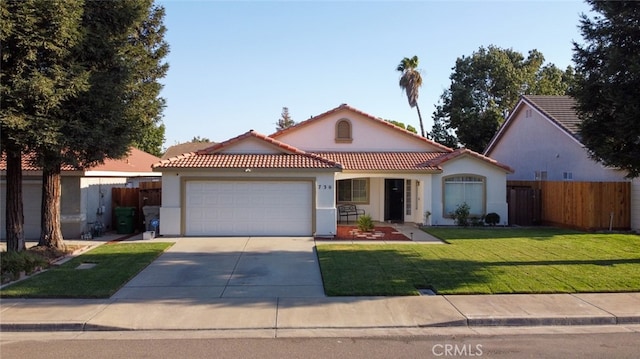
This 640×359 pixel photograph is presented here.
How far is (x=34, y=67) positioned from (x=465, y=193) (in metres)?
16.3

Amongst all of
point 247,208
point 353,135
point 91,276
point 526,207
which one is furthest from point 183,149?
point 91,276

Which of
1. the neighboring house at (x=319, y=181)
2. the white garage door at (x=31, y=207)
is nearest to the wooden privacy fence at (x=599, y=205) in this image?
the neighboring house at (x=319, y=181)

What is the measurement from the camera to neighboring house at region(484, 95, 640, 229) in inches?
806

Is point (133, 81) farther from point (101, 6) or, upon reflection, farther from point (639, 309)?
point (639, 309)

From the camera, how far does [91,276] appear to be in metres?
10.9

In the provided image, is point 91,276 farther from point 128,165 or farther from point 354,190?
point 354,190

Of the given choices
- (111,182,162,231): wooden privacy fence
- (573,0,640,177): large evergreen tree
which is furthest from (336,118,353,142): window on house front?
(573,0,640,177): large evergreen tree

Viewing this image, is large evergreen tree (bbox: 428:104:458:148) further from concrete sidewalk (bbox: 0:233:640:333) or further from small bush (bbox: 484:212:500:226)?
concrete sidewalk (bbox: 0:233:640:333)

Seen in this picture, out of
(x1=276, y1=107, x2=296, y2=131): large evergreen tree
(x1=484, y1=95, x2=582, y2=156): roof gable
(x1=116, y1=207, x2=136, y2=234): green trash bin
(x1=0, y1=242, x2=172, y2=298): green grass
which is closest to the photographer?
(x1=0, y1=242, x2=172, y2=298): green grass

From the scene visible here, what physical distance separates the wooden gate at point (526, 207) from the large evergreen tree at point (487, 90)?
55.1ft

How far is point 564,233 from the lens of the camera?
1792cm

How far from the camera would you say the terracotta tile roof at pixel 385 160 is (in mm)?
20906

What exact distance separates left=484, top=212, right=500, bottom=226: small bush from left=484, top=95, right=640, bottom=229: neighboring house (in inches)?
163

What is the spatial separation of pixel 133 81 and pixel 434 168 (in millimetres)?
12134
